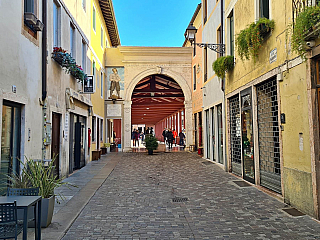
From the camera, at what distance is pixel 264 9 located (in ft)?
22.5

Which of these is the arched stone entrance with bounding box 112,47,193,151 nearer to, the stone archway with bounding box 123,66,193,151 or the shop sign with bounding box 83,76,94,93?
the stone archway with bounding box 123,66,193,151

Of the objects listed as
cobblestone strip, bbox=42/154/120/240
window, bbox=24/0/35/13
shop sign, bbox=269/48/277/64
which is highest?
window, bbox=24/0/35/13

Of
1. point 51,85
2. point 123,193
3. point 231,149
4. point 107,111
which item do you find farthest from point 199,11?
point 123,193

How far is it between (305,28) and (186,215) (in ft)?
11.5

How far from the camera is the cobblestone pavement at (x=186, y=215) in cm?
406

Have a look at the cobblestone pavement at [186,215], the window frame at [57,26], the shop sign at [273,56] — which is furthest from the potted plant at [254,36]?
the window frame at [57,26]

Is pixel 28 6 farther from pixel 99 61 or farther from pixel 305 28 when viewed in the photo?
pixel 99 61

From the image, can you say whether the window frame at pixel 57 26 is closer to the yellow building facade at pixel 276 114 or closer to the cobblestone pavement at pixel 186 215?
the cobblestone pavement at pixel 186 215

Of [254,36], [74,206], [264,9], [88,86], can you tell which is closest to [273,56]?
[254,36]

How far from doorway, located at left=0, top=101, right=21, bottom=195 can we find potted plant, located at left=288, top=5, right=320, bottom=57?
5.00 metres

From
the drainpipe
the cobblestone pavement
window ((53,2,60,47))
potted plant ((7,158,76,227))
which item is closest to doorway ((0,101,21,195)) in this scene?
potted plant ((7,158,76,227))

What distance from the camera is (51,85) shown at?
775 centimetres

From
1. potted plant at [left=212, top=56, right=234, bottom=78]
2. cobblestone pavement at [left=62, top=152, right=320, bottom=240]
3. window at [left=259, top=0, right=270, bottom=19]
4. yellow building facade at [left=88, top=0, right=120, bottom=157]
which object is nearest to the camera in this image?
cobblestone pavement at [left=62, top=152, right=320, bottom=240]

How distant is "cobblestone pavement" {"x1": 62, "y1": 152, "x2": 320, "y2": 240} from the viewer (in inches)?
160
